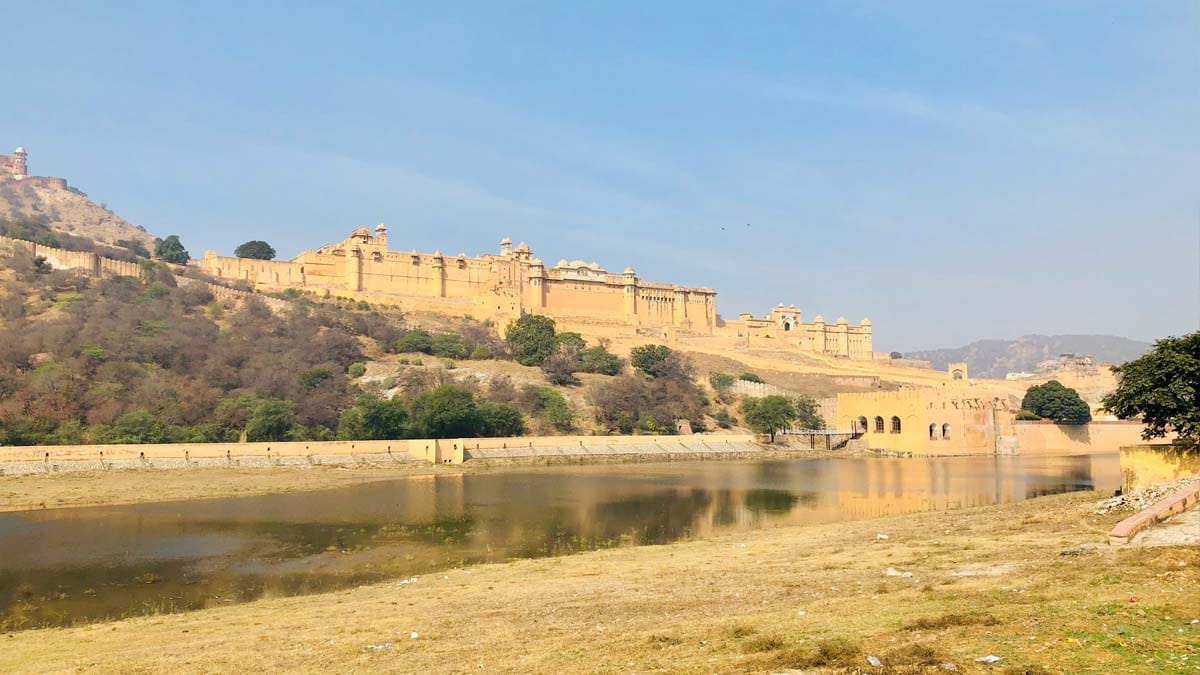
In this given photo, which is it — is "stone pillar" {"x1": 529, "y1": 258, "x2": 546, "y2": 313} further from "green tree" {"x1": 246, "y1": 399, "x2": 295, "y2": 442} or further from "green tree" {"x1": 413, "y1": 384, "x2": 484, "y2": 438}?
"green tree" {"x1": 246, "y1": 399, "x2": 295, "y2": 442}

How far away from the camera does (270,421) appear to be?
103 feet

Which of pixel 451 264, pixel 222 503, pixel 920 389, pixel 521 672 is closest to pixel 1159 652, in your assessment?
pixel 521 672

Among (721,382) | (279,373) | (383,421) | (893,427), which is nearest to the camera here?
(383,421)

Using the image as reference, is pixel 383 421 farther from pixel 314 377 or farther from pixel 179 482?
pixel 179 482

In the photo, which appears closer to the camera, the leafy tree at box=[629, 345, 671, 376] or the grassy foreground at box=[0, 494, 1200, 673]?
the grassy foreground at box=[0, 494, 1200, 673]

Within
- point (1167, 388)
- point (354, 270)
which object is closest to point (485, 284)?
point (354, 270)

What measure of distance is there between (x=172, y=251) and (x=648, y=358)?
35.5 meters

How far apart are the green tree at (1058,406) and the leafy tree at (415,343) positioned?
31.9 metres

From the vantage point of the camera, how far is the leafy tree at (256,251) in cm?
7156

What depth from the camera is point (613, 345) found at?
198 feet

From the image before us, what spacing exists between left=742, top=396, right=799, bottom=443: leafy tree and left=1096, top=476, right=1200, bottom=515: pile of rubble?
1222 inches

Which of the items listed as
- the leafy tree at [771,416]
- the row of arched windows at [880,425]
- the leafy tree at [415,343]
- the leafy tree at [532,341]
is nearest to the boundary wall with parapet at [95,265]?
the leafy tree at [415,343]

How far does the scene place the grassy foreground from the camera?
5.58m

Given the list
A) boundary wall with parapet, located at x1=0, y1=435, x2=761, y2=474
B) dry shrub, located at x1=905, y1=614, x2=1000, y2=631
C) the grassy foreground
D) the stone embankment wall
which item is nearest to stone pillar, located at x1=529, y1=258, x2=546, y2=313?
boundary wall with parapet, located at x1=0, y1=435, x2=761, y2=474
